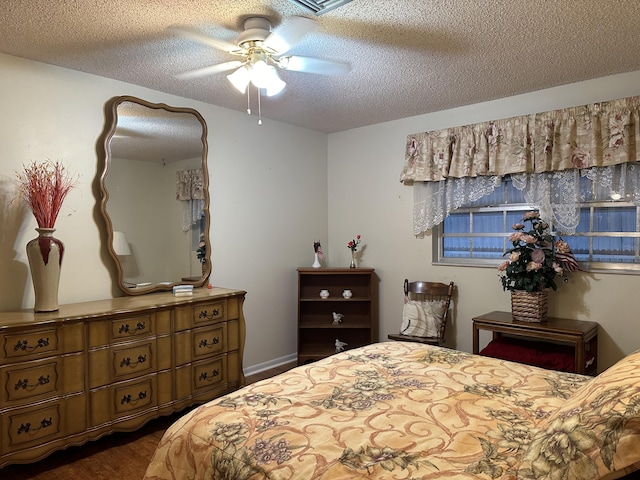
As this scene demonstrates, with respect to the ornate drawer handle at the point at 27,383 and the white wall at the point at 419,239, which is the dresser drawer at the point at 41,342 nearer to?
the ornate drawer handle at the point at 27,383

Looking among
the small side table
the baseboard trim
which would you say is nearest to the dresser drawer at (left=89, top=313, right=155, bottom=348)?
the baseboard trim

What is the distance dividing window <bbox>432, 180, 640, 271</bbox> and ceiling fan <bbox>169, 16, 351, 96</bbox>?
2045 millimetres

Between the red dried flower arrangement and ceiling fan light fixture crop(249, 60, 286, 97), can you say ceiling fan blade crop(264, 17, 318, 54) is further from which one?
the red dried flower arrangement

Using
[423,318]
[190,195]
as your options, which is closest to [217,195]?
[190,195]

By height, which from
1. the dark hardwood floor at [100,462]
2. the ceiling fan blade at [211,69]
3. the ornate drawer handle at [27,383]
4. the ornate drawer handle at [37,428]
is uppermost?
the ceiling fan blade at [211,69]

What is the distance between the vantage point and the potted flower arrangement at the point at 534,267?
3248mm

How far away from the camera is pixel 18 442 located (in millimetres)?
2346

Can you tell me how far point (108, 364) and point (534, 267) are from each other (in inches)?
116

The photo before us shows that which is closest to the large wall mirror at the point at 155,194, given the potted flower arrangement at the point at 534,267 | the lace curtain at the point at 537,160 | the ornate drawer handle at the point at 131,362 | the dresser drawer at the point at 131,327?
the dresser drawer at the point at 131,327

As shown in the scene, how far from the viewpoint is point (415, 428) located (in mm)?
1450

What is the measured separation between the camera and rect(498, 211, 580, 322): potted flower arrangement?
3.25 m

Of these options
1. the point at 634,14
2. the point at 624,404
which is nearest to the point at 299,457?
the point at 624,404

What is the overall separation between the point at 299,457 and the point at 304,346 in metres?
3.28

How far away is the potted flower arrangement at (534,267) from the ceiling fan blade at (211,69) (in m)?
2.34
